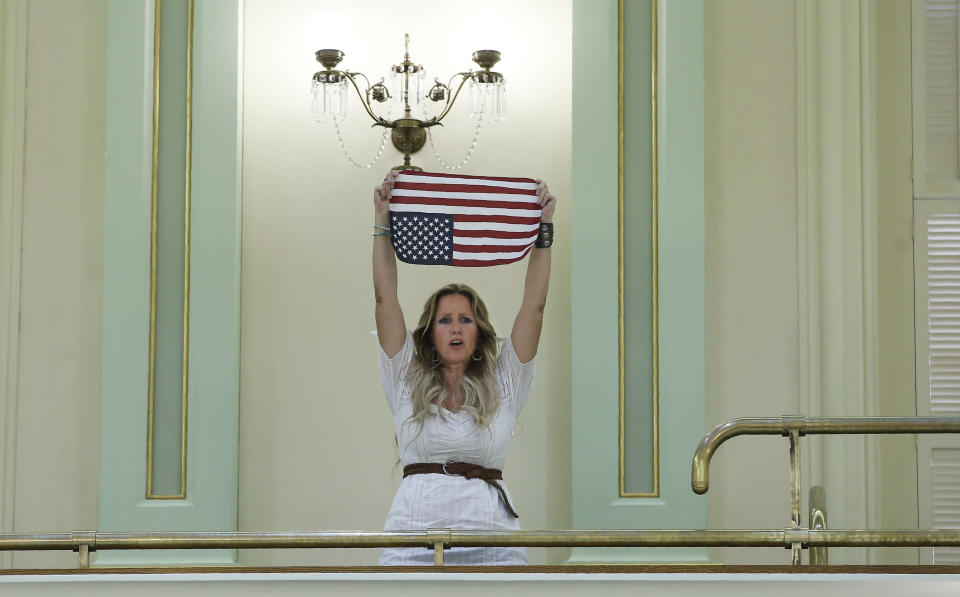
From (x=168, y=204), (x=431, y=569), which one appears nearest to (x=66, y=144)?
(x=168, y=204)

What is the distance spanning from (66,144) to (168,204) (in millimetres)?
503

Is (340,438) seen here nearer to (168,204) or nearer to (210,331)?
(210,331)

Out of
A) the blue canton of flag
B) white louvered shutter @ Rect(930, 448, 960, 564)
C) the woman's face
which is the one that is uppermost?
the blue canton of flag

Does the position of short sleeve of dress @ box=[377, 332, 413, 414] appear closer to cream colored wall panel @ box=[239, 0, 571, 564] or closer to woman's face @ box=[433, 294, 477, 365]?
woman's face @ box=[433, 294, 477, 365]

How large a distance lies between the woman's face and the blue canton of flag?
0.20 meters

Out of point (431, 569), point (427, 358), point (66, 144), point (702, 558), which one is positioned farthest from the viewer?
point (66, 144)

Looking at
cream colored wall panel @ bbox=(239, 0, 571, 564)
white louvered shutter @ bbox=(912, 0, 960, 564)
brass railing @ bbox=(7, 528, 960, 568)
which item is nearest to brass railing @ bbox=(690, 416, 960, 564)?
brass railing @ bbox=(7, 528, 960, 568)

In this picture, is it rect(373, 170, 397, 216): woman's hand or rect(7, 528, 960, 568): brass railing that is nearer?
rect(7, 528, 960, 568): brass railing

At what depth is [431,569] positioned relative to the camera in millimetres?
2461

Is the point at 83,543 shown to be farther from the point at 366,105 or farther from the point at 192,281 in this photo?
the point at 366,105

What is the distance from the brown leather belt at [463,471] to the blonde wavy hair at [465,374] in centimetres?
13

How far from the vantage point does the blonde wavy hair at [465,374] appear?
3455 mm

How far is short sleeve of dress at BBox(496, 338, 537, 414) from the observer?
3562mm

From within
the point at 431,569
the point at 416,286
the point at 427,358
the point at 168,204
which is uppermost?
the point at 168,204
